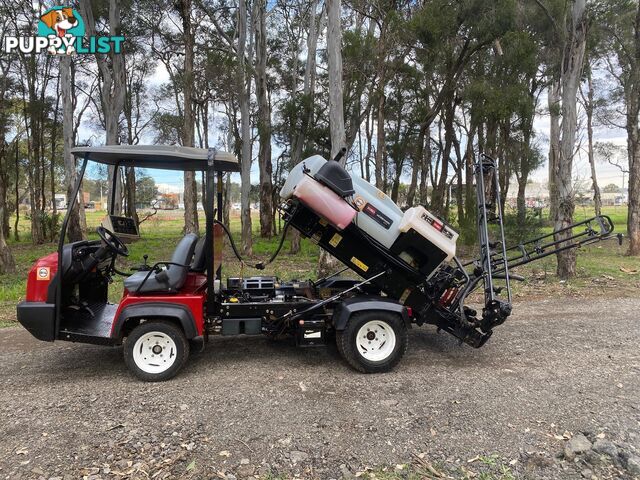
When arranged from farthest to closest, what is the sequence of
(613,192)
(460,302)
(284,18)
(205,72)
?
1. (613,192)
2. (284,18)
3. (205,72)
4. (460,302)

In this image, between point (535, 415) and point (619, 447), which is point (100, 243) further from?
point (619, 447)

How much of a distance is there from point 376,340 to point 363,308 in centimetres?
40

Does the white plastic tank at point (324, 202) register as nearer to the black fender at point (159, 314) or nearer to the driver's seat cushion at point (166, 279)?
the driver's seat cushion at point (166, 279)

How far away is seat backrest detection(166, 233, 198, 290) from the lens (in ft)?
15.4

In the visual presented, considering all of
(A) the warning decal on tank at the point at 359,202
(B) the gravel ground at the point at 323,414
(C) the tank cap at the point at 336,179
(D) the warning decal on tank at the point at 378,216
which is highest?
(C) the tank cap at the point at 336,179

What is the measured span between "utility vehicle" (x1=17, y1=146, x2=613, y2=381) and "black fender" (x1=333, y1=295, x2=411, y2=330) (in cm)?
1

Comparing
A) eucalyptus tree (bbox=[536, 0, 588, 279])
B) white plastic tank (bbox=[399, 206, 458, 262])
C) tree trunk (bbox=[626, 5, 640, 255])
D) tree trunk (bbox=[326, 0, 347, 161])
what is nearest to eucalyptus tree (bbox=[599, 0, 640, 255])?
tree trunk (bbox=[626, 5, 640, 255])

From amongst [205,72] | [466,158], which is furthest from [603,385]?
[466,158]

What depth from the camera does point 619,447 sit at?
3.28 metres

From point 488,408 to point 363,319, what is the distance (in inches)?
57.4

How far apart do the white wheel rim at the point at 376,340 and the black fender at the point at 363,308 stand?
17 cm

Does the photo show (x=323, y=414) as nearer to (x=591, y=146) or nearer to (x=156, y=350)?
(x=156, y=350)

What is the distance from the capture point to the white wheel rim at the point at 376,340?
4.80 metres

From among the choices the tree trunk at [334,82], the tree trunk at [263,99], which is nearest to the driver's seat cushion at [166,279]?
the tree trunk at [334,82]
